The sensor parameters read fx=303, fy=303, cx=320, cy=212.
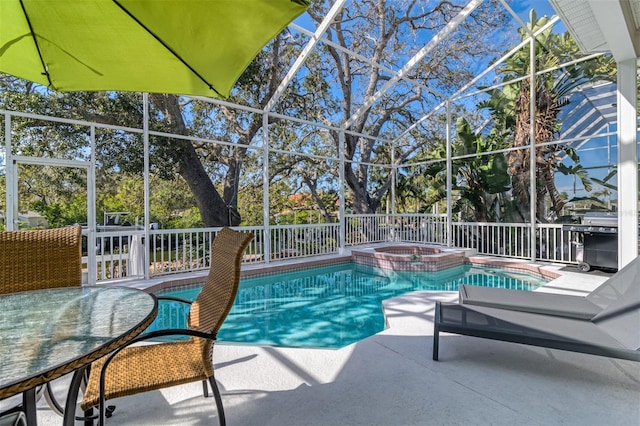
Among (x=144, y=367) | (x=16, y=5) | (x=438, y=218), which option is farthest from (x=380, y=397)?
(x=438, y=218)

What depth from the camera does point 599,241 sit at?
6082 millimetres

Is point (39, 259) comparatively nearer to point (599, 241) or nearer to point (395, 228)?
point (599, 241)

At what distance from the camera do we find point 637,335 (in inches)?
82.4

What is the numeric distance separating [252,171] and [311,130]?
2910 millimetres

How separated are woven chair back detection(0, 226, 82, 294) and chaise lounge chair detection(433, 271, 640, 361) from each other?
295 centimetres

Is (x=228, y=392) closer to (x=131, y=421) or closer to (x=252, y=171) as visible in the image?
(x=131, y=421)

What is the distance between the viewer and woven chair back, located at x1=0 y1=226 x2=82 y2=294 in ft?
7.09

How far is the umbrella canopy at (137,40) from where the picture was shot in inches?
70.0

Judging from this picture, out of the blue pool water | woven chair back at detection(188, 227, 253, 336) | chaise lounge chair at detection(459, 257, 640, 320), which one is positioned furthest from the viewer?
the blue pool water

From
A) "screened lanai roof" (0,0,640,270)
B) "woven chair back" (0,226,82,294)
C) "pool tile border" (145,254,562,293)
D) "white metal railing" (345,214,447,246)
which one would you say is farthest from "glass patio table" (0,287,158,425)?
"white metal railing" (345,214,447,246)

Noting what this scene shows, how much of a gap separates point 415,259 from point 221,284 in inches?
263

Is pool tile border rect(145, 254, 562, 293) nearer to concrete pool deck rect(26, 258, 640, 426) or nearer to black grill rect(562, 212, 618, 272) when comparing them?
black grill rect(562, 212, 618, 272)

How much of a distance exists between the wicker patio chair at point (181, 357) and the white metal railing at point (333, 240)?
4120 millimetres

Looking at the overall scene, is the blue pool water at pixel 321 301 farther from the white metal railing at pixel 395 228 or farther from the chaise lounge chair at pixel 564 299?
the white metal railing at pixel 395 228
